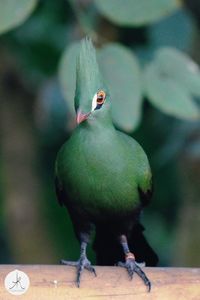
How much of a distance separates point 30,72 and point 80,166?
5.33 ft

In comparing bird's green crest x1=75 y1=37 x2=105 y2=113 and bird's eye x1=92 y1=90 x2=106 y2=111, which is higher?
bird's green crest x1=75 y1=37 x2=105 y2=113

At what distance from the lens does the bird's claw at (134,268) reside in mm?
3823

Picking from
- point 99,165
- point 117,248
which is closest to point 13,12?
point 99,165

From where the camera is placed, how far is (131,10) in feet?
13.6

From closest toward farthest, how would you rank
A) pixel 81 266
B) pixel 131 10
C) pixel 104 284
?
pixel 104 284, pixel 81 266, pixel 131 10

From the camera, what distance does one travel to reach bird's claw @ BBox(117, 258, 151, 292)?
382cm

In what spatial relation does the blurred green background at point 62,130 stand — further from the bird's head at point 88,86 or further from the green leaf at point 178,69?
the bird's head at point 88,86

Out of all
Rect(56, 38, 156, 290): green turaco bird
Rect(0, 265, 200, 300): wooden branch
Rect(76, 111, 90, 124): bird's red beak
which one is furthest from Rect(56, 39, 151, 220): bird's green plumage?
Rect(0, 265, 200, 300): wooden branch

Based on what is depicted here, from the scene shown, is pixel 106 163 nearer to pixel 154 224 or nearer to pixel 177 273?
pixel 177 273

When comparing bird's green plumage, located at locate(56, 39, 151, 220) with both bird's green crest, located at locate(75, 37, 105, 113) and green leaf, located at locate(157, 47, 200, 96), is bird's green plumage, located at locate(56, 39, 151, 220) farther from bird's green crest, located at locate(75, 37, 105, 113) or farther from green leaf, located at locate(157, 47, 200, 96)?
green leaf, located at locate(157, 47, 200, 96)

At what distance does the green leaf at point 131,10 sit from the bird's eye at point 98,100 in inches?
13.3

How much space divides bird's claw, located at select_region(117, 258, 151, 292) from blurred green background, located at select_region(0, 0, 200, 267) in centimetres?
68

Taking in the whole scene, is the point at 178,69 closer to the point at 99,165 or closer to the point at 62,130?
the point at 99,165

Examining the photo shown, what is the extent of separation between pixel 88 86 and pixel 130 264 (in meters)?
0.69
